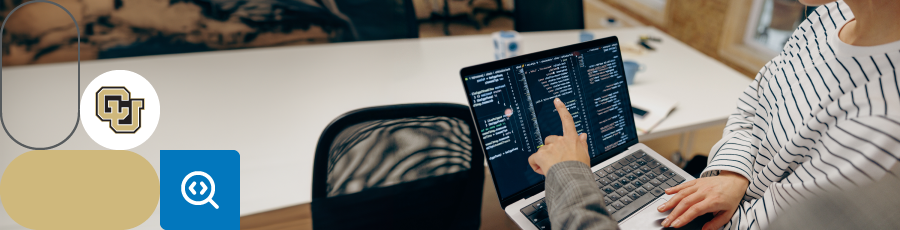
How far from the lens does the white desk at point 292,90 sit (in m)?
1.01

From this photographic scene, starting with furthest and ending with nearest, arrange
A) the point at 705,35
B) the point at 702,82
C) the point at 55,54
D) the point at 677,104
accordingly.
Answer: the point at 705,35 → the point at 55,54 → the point at 702,82 → the point at 677,104

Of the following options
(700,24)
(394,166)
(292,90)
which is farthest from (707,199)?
(700,24)

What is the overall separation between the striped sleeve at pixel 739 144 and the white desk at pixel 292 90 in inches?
10.7

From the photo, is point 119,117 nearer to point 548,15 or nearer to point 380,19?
point 380,19

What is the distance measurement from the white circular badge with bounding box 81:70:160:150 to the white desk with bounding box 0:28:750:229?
0.03 meters

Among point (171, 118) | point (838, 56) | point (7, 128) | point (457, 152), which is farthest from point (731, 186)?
point (7, 128)

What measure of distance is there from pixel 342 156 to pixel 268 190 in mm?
255

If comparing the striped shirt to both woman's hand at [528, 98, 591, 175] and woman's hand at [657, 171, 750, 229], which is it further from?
woman's hand at [528, 98, 591, 175]

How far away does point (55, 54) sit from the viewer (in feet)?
6.06

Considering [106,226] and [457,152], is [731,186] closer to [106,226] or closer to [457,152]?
[457,152]

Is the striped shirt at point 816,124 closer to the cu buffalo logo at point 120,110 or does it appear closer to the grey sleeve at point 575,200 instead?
the grey sleeve at point 575,200

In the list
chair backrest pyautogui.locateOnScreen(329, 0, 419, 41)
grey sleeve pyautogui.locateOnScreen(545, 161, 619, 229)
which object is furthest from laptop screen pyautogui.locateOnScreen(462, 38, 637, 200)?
chair backrest pyautogui.locateOnScreen(329, 0, 419, 41)

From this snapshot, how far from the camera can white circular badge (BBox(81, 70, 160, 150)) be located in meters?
0.94

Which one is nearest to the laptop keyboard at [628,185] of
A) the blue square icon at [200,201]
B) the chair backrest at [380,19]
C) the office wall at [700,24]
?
the blue square icon at [200,201]
